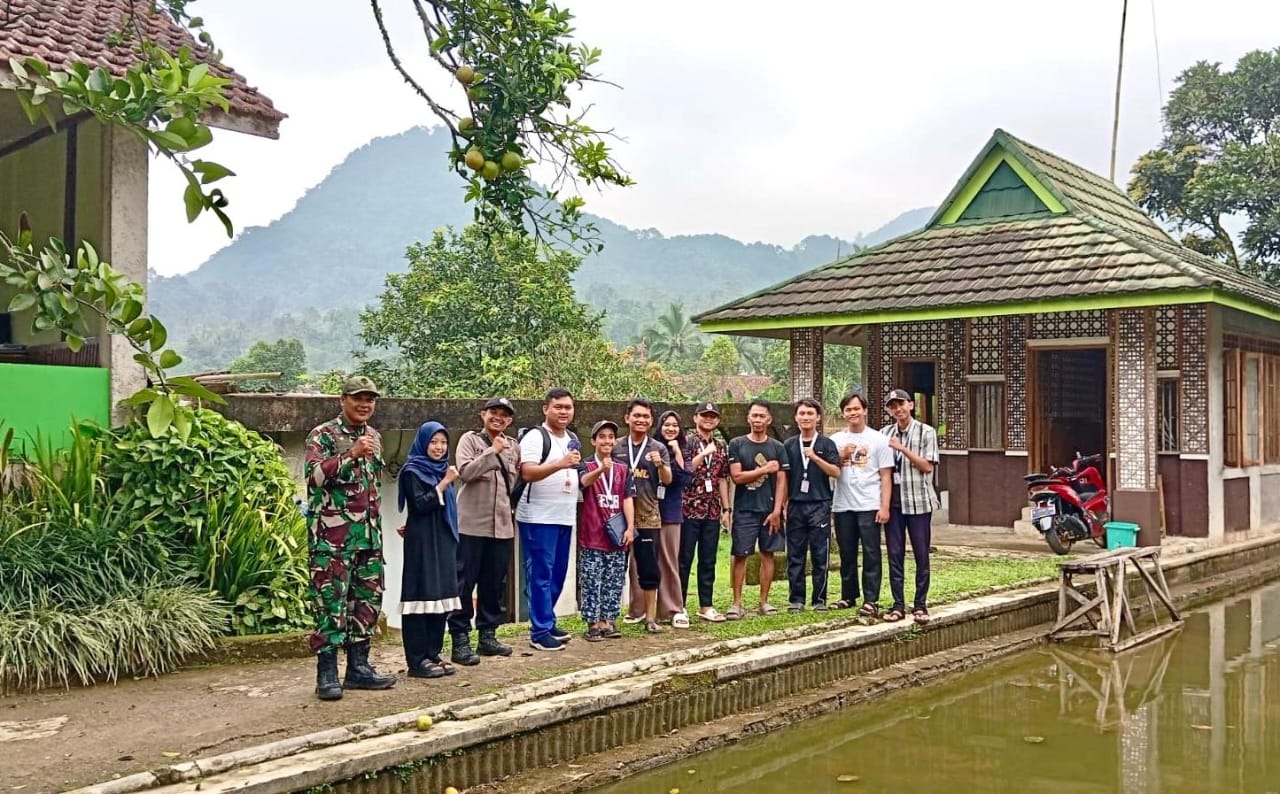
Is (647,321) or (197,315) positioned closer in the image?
(647,321)

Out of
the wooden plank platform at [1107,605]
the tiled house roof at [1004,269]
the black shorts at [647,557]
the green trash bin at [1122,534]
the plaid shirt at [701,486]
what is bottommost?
the wooden plank platform at [1107,605]

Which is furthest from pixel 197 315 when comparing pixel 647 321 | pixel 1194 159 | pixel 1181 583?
pixel 1181 583

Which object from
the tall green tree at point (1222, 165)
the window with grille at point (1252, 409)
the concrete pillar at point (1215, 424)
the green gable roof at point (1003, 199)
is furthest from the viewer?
the tall green tree at point (1222, 165)

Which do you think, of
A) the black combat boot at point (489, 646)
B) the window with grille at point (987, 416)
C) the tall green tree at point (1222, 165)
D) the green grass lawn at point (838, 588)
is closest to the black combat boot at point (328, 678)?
the black combat boot at point (489, 646)

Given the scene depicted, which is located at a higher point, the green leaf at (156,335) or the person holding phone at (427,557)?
the green leaf at (156,335)

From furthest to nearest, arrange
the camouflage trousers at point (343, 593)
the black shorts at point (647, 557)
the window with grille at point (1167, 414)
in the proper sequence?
the window with grille at point (1167, 414) → the black shorts at point (647, 557) → the camouflage trousers at point (343, 593)

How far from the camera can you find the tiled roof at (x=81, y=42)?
810cm

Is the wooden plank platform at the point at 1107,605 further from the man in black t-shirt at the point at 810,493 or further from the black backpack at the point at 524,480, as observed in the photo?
the black backpack at the point at 524,480

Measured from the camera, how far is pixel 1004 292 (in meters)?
13.7

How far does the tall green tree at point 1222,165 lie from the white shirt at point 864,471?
18575mm

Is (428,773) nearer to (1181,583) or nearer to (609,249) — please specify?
(1181,583)

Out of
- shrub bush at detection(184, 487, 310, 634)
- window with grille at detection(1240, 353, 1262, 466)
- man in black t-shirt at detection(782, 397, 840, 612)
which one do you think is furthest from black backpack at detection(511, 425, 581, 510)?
window with grille at detection(1240, 353, 1262, 466)

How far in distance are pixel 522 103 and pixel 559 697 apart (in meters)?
3.18

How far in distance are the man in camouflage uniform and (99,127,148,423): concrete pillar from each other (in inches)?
112
